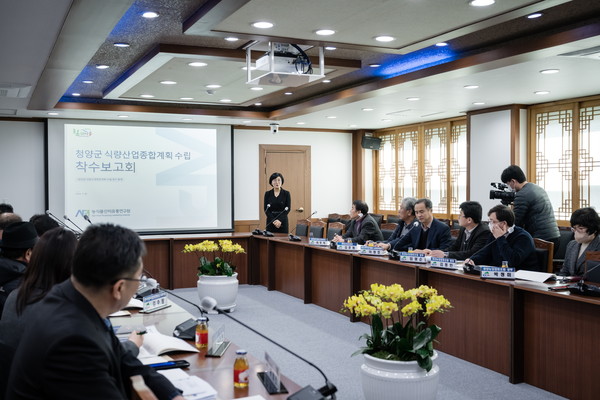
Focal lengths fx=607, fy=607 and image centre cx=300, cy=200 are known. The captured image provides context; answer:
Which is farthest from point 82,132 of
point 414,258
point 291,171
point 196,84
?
point 414,258

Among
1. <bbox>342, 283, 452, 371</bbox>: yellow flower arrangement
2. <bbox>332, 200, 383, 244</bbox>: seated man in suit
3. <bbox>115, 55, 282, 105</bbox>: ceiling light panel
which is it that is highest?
<bbox>115, 55, 282, 105</bbox>: ceiling light panel

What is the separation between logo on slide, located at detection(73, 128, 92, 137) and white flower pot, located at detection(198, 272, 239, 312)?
4335 millimetres

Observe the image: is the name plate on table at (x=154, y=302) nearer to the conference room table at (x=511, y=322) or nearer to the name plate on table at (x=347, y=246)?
the conference room table at (x=511, y=322)

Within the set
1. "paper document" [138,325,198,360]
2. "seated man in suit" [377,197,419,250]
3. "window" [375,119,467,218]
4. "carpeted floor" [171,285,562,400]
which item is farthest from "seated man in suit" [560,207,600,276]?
"window" [375,119,467,218]

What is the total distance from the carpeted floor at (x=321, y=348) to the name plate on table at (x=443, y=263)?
2.35 feet

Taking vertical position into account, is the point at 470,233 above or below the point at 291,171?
below

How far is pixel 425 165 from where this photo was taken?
416 inches

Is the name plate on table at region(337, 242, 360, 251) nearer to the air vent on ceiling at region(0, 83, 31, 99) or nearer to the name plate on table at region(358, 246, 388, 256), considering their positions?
the name plate on table at region(358, 246, 388, 256)

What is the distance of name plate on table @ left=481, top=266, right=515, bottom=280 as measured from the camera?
14.3ft

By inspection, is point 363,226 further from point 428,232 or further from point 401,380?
point 401,380

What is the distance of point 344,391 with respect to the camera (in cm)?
413

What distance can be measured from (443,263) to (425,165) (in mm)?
5754

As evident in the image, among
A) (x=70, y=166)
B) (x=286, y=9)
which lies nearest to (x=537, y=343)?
(x=286, y=9)

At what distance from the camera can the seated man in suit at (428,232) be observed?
591cm
